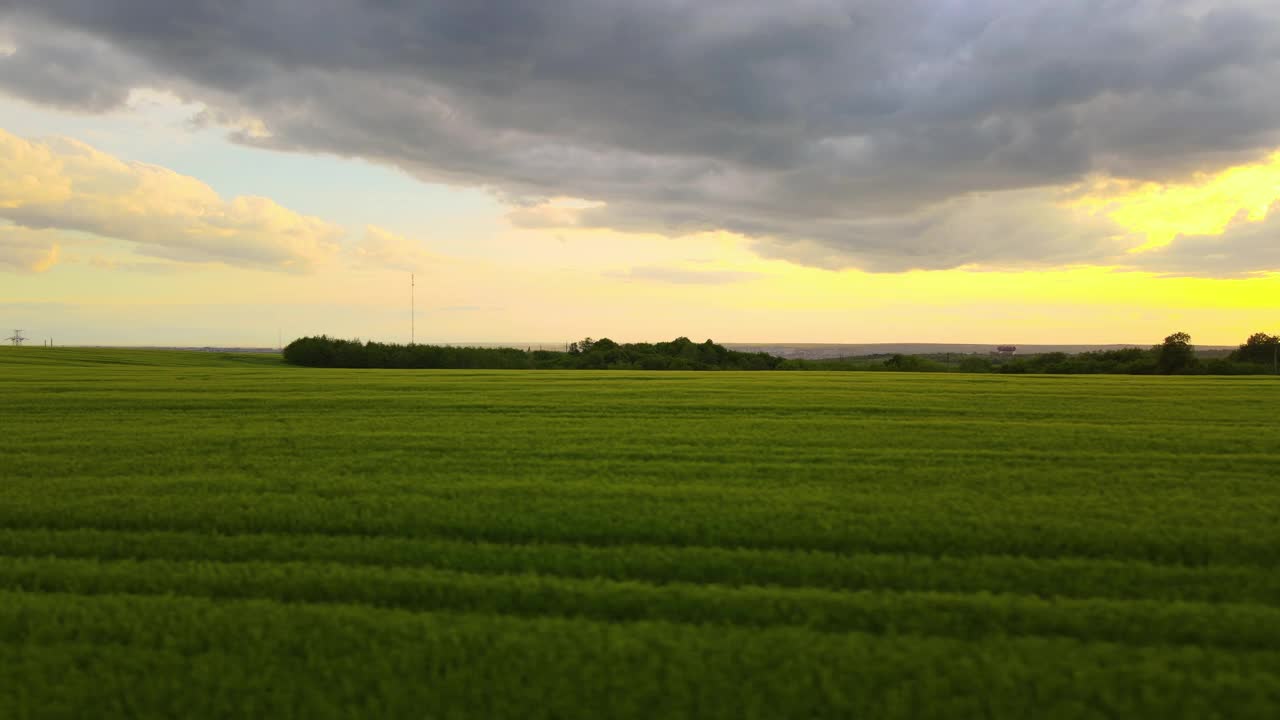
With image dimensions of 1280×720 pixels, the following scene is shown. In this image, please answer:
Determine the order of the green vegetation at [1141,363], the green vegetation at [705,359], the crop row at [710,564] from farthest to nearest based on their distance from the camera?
the green vegetation at [705,359], the green vegetation at [1141,363], the crop row at [710,564]

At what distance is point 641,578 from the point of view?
12.3 ft

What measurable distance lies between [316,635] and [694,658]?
1706 mm

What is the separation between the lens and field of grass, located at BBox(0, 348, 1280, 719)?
2715 mm

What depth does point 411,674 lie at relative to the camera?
283 centimetres

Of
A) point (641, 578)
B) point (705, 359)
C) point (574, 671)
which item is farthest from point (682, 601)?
point (705, 359)

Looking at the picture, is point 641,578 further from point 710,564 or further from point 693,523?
point 693,523

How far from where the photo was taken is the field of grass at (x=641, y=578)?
2.71 meters

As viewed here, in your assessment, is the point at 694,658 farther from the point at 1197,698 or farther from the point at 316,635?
the point at 1197,698

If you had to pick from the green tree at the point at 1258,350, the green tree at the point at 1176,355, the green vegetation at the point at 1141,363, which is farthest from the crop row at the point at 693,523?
the green tree at the point at 1258,350

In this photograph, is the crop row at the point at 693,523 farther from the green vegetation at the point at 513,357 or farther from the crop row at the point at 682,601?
the green vegetation at the point at 513,357

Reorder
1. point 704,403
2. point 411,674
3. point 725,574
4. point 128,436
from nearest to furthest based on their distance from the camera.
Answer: point 411,674
point 725,574
point 128,436
point 704,403

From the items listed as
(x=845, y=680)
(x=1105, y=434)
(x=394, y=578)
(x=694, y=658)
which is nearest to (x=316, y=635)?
(x=394, y=578)

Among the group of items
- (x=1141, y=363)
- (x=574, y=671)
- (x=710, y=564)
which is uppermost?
(x=1141, y=363)

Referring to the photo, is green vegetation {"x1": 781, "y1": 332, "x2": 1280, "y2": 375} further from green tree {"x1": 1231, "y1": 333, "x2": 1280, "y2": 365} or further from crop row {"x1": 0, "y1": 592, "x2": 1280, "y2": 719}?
crop row {"x1": 0, "y1": 592, "x2": 1280, "y2": 719}
